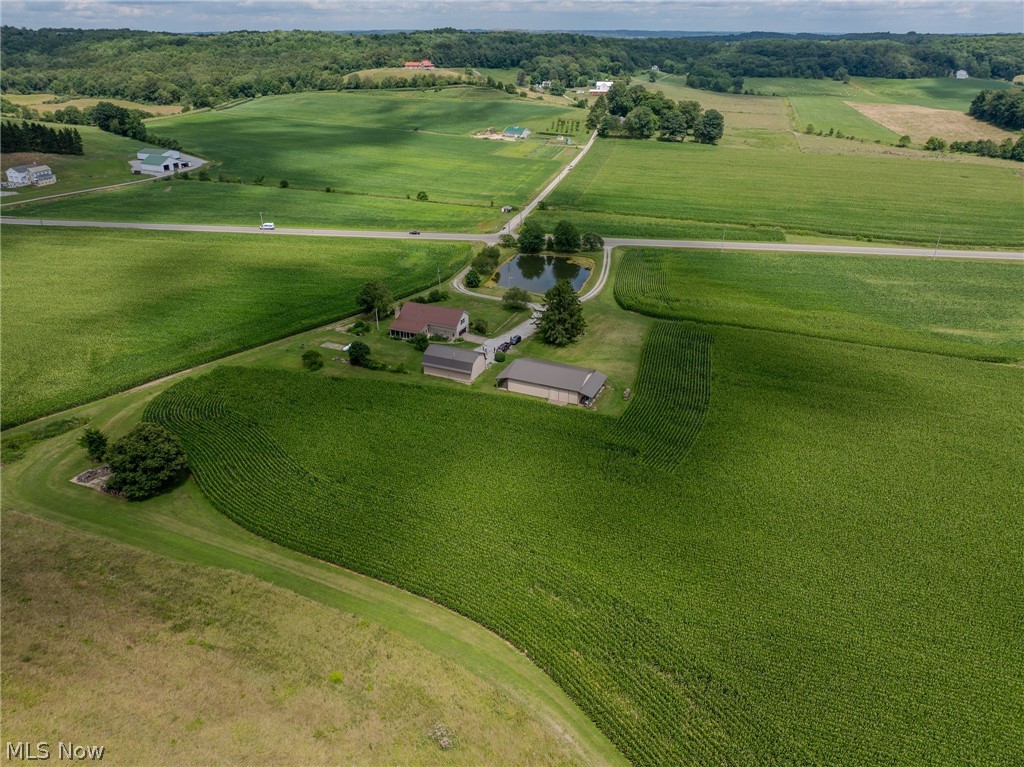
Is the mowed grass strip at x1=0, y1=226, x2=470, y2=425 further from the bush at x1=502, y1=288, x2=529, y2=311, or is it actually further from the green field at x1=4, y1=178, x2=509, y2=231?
the bush at x1=502, y1=288, x2=529, y2=311


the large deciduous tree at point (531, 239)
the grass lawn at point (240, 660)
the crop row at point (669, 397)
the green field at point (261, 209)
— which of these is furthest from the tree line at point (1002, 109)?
the grass lawn at point (240, 660)

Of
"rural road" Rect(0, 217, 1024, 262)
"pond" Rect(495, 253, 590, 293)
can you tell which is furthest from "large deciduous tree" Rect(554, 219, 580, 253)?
"rural road" Rect(0, 217, 1024, 262)

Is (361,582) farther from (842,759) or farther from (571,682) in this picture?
(842,759)

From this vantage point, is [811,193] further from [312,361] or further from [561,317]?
[312,361]

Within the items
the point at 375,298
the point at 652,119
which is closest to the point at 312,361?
the point at 375,298

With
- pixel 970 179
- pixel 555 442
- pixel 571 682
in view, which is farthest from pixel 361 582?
pixel 970 179
